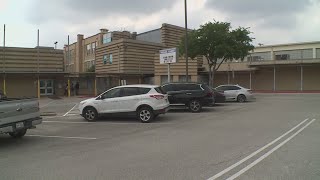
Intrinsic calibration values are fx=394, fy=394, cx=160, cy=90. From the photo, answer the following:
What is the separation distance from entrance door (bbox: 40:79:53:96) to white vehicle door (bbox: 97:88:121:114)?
24293 mm

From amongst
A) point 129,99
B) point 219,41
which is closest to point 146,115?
point 129,99

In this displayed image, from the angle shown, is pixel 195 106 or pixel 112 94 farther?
pixel 195 106

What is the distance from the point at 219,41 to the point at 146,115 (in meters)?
21.1

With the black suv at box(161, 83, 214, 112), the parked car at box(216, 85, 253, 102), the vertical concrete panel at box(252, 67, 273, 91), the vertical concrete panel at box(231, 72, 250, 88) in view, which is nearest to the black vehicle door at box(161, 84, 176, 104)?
the black suv at box(161, 83, 214, 112)

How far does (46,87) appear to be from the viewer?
4103cm

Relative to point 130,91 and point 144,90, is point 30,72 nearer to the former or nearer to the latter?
point 130,91

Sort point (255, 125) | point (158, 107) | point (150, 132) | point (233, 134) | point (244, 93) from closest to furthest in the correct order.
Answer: point (233, 134) → point (150, 132) → point (255, 125) → point (158, 107) → point (244, 93)

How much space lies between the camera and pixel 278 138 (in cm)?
1188

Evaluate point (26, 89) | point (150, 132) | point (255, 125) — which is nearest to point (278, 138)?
point (255, 125)

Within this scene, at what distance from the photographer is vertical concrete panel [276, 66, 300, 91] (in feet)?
161

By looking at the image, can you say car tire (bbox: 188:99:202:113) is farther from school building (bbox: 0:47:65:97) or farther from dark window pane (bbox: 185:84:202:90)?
school building (bbox: 0:47:65:97)

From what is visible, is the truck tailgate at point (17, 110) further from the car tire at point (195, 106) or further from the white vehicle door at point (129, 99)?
the car tire at point (195, 106)

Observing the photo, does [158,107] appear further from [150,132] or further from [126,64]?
[126,64]

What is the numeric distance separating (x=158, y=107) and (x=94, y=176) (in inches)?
387
